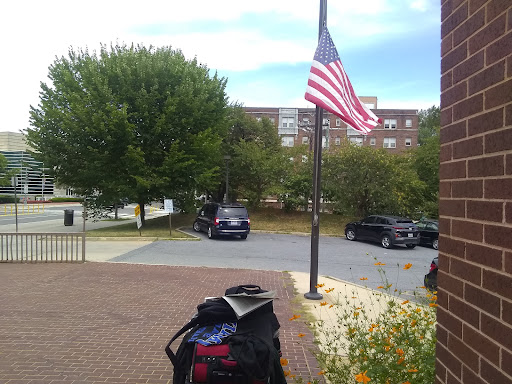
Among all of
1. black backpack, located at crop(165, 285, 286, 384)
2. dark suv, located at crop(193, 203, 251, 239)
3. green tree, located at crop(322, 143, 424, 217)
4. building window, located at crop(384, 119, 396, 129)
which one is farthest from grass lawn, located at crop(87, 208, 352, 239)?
building window, located at crop(384, 119, 396, 129)

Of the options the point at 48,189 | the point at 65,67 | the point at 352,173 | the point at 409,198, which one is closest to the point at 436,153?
the point at 409,198

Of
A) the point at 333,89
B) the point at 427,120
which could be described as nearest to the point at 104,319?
the point at 333,89

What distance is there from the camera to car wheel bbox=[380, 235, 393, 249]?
17.1 m

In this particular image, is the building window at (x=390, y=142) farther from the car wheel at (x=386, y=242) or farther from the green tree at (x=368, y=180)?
the car wheel at (x=386, y=242)

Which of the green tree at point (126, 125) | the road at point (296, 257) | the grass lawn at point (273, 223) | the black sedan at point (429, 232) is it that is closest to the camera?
the road at point (296, 257)

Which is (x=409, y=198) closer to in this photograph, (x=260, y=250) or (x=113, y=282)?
(x=260, y=250)

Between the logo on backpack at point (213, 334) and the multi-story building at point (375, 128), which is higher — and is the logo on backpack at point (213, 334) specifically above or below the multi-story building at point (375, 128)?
below

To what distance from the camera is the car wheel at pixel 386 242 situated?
17094mm

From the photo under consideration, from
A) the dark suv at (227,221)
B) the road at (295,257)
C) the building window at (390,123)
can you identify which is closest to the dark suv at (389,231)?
the road at (295,257)

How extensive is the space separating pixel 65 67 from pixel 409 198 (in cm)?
2170

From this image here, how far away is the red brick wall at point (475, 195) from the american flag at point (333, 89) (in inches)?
174

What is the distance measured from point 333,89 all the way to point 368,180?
17.7 metres

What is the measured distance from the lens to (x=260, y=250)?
15.0m

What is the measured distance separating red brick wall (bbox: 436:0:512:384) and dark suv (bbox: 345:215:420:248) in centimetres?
1573
